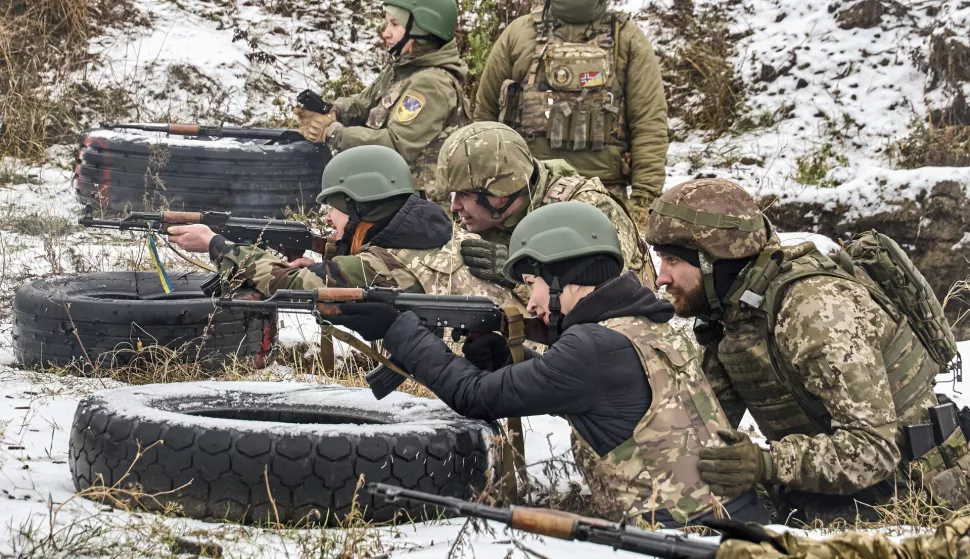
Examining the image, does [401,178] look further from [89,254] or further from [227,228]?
[89,254]

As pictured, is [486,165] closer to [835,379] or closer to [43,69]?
[835,379]

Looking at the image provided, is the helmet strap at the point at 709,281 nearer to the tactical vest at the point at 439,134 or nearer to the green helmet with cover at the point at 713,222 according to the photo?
the green helmet with cover at the point at 713,222

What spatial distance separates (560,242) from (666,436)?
751mm

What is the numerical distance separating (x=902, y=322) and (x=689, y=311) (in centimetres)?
81

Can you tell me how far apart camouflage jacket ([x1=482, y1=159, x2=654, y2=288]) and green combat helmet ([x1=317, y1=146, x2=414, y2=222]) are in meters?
0.71

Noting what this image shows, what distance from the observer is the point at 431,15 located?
757 cm

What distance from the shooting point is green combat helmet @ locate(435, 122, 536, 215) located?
5.68 metres

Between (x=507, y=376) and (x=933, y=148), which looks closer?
(x=507, y=376)

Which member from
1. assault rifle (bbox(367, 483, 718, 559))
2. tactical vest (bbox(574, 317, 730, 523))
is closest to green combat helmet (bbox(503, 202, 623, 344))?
tactical vest (bbox(574, 317, 730, 523))

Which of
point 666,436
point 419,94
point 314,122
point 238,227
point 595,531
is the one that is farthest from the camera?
point 314,122

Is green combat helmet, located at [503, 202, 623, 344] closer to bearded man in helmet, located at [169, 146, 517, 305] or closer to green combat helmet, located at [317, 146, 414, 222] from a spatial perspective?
bearded man in helmet, located at [169, 146, 517, 305]

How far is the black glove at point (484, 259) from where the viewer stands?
5391mm

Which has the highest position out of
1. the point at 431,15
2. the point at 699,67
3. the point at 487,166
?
the point at 431,15

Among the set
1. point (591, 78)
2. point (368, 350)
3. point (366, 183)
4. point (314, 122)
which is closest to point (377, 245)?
point (366, 183)
